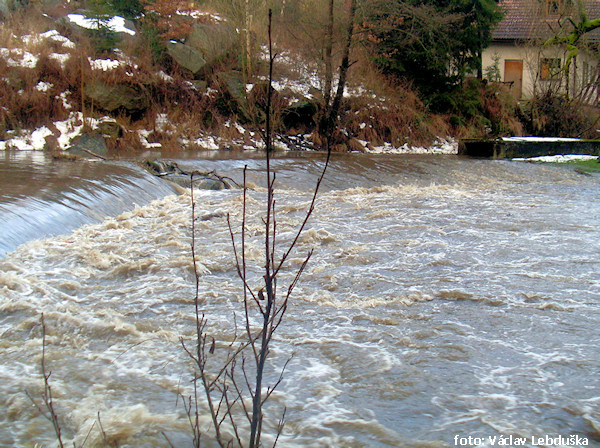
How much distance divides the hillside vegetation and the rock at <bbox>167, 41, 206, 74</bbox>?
5 cm

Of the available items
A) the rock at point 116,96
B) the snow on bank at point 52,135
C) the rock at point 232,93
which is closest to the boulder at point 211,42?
the rock at point 232,93

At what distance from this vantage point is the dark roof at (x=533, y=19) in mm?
24422

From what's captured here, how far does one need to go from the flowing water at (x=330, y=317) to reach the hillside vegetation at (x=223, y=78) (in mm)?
9812

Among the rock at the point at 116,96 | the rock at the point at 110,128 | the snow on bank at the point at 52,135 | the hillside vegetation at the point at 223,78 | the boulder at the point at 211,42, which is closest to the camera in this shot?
the snow on bank at the point at 52,135

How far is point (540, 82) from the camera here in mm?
24938

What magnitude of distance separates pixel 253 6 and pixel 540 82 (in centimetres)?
1233

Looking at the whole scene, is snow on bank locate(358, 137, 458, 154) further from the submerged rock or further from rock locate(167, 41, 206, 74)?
the submerged rock

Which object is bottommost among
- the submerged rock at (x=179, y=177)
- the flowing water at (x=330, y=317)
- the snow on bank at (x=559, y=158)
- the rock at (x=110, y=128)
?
the flowing water at (x=330, y=317)

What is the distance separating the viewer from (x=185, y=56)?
2186 centimetres

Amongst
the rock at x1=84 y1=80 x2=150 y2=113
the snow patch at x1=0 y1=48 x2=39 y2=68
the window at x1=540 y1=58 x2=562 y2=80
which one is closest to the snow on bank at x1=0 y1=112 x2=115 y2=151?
the rock at x1=84 y1=80 x2=150 y2=113

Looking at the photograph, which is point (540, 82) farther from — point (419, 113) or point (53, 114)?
point (53, 114)

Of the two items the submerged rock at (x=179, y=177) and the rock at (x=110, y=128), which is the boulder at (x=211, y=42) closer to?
the rock at (x=110, y=128)

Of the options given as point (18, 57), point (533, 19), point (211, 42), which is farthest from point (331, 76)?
point (533, 19)

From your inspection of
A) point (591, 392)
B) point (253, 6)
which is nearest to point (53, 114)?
point (253, 6)
